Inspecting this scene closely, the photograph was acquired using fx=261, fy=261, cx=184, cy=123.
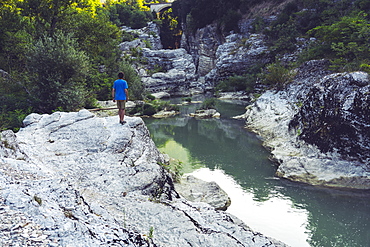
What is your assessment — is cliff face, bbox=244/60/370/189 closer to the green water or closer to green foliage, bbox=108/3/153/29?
the green water

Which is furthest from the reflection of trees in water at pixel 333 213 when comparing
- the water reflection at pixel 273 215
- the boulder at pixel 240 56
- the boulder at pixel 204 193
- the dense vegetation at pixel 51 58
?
the boulder at pixel 240 56

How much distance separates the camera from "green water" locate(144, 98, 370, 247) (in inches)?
297

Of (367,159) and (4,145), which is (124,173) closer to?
(4,145)

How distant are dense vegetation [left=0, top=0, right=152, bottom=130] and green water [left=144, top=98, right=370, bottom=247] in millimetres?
6945

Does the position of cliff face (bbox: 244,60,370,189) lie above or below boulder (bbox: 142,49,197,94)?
below

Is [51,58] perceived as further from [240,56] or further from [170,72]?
[240,56]

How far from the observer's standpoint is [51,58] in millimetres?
14930

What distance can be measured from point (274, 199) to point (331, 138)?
167 inches

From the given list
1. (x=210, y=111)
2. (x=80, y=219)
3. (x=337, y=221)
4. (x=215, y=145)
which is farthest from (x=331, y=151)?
(x=210, y=111)

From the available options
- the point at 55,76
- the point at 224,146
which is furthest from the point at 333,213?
the point at 55,76

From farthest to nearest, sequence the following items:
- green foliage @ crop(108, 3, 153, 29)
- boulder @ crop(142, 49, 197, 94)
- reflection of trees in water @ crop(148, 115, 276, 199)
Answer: green foliage @ crop(108, 3, 153, 29) → boulder @ crop(142, 49, 197, 94) → reflection of trees in water @ crop(148, 115, 276, 199)

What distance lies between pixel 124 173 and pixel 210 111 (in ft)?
70.2

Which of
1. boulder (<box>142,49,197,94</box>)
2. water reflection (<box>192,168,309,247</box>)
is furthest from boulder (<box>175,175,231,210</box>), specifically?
boulder (<box>142,49,197,94</box>)

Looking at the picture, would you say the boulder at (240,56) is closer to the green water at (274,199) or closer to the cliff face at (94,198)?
the green water at (274,199)
